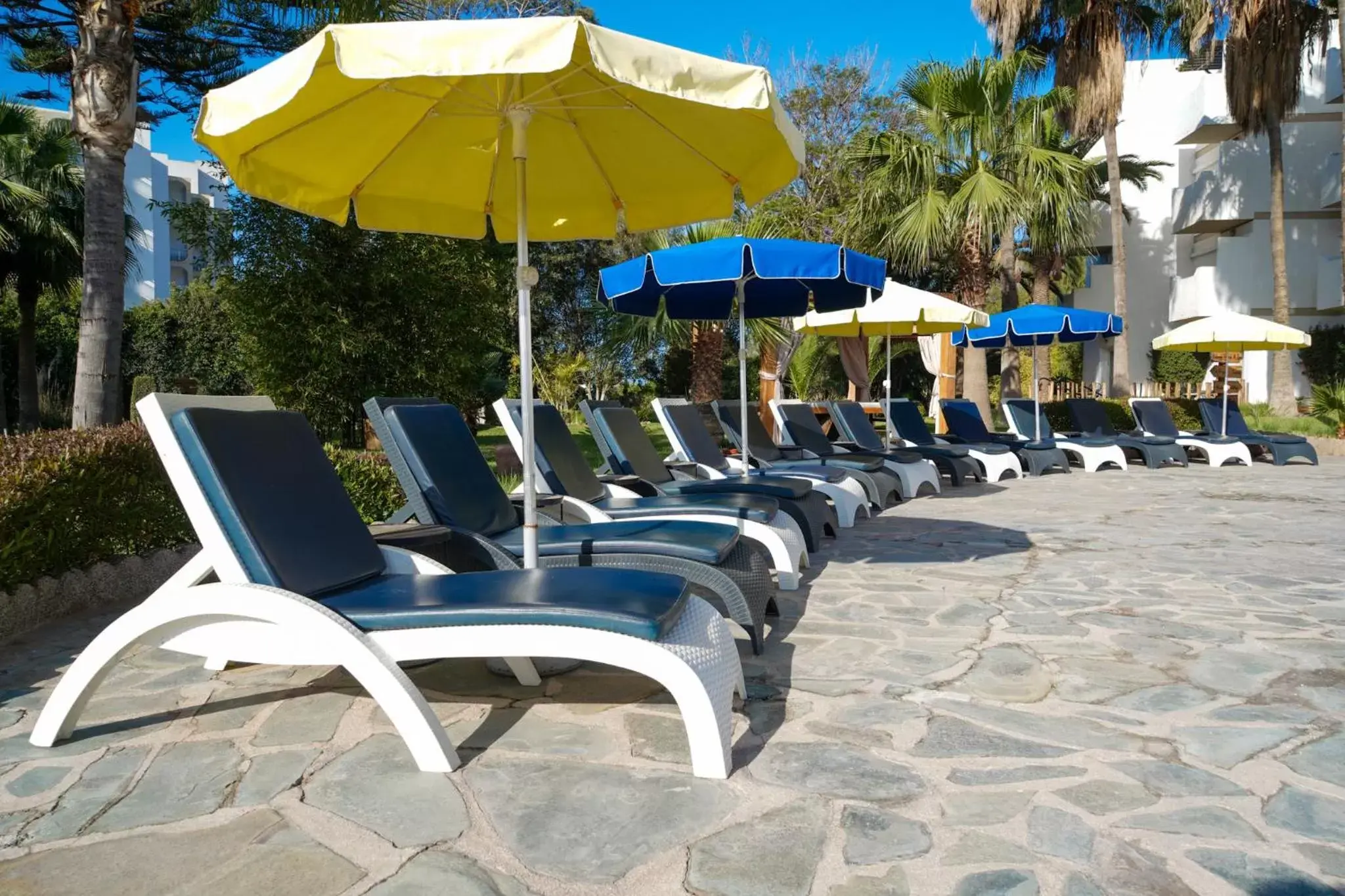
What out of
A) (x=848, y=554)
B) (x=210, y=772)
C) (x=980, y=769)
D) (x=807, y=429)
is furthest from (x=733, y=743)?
(x=807, y=429)

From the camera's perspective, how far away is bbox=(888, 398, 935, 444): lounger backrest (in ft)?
42.9

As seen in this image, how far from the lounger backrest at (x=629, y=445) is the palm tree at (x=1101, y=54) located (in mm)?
15851

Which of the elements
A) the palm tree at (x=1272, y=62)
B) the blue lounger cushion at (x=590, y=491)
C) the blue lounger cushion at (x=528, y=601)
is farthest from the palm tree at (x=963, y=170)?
the blue lounger cushion at (x=528, y=601)

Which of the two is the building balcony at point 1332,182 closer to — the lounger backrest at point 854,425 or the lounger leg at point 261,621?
the lounger backrest at point 854,425

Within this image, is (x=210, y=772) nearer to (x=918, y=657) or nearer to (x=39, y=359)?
(x=918, y=657)

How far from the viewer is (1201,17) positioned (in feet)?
66.7

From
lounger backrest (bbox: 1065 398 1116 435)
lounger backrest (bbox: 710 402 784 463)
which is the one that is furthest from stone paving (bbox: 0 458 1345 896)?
lounger backrest (bbox: 1065 398 1116 435)

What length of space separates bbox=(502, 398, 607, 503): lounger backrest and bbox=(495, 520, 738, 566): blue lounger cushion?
86 cm

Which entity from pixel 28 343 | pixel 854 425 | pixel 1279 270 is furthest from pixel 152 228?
pixel 1279 270

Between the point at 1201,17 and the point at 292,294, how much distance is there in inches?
763

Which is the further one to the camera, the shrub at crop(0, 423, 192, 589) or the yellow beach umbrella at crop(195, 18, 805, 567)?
the shrub at crop(0, 423, 192, 589)

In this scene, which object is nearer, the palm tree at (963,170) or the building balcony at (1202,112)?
the palm tree at (963,170)

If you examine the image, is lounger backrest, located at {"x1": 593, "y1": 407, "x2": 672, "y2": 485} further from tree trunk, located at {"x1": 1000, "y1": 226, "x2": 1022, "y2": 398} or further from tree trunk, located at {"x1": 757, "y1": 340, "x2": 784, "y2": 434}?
tree trunk, located at {"x1": 1000, "y1": 226, "x2": 1022, "y2": 398}

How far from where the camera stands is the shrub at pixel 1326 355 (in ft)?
81.5
